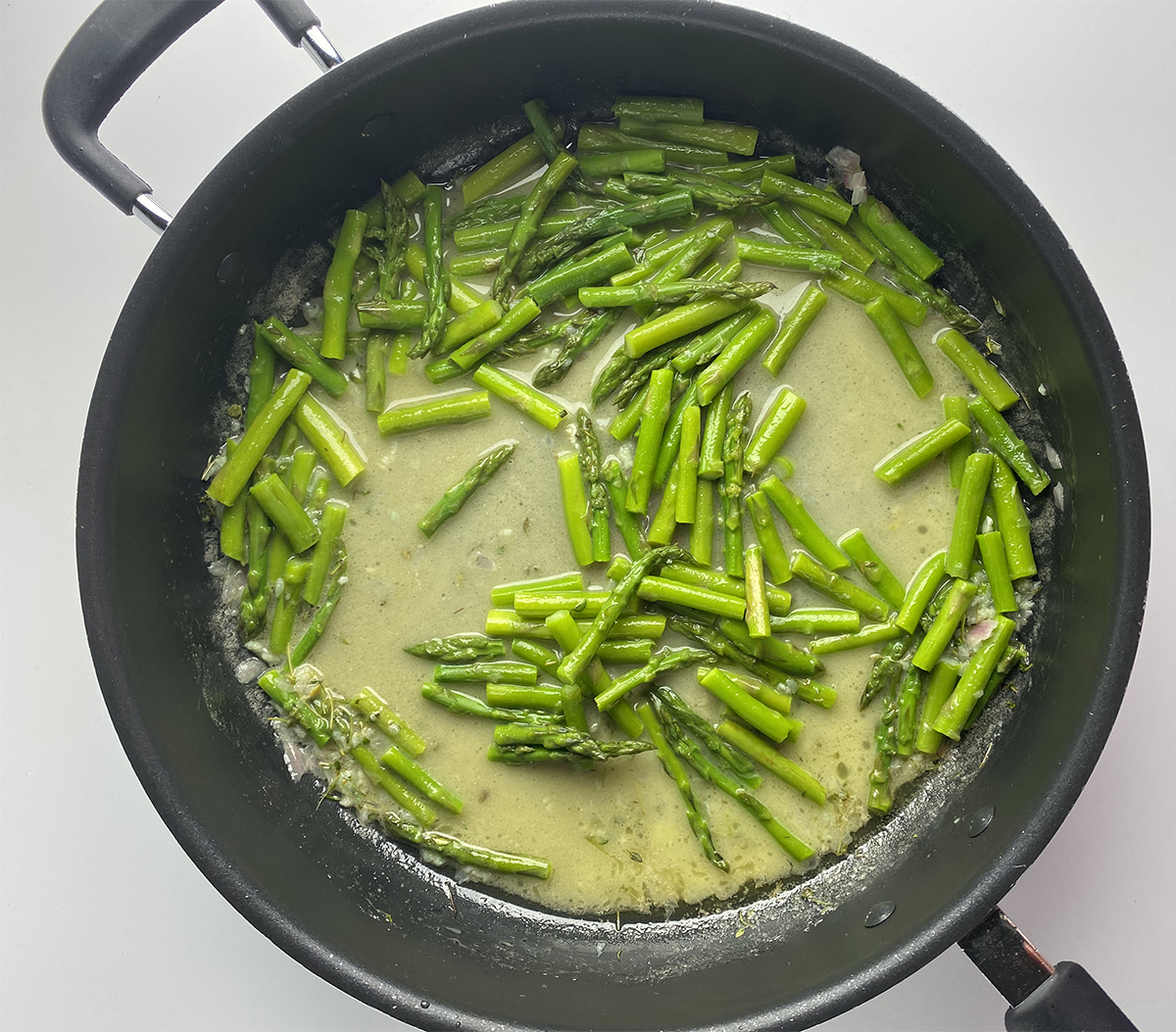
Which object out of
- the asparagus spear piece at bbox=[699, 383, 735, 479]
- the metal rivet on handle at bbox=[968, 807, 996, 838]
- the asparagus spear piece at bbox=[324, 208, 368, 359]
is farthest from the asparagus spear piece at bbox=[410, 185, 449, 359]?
the metal rivet on handle at bbox=[968, 807, 996, 838]

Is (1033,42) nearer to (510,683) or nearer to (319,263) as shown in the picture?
(319,263)

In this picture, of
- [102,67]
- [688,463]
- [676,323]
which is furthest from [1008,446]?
[102,67]

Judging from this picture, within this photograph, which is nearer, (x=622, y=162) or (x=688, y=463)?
(x=688, y=463)

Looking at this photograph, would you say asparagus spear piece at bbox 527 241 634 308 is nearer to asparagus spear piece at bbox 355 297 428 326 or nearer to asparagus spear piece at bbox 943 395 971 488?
asparagus spear piece at bbox 355 297 428 326

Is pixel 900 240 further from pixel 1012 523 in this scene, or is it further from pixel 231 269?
pixel 231 269

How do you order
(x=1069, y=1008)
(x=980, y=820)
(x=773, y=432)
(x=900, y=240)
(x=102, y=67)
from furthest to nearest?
(x=900, y=240), (x=773, y=432), (x=980, y=820), (x=102, y=67), (x=1069, y=1008)

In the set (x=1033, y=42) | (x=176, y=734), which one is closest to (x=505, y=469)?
(x=176, y=734)

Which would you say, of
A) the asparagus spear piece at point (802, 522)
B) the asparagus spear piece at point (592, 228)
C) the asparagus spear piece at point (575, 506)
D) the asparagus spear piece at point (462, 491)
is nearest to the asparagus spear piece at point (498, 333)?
the asparagus spear piece at point (592, 228)
